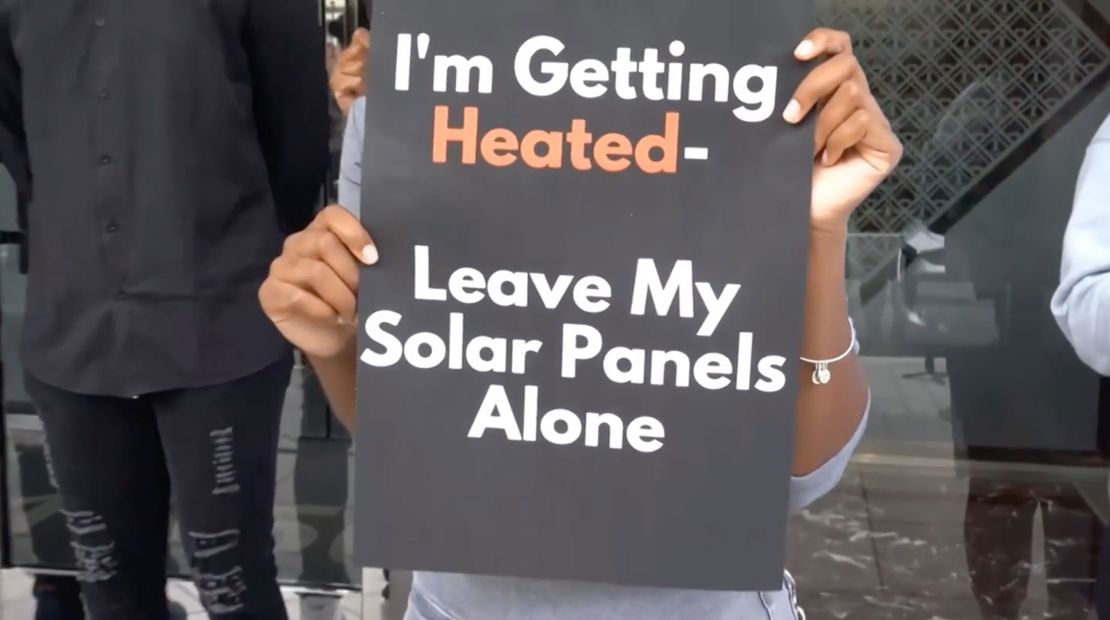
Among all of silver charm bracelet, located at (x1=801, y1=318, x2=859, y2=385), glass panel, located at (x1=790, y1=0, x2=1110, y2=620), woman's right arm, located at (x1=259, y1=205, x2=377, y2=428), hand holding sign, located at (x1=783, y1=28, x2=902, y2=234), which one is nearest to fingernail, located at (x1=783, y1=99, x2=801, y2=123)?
hand holding sign, located at (x1=783, y1=28, x2=902, y2=234)

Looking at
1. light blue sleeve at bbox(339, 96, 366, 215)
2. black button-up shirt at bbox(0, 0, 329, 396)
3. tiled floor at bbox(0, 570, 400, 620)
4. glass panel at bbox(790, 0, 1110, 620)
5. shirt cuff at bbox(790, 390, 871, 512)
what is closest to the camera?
shirt cuff at bbox(790, 390, 871, 512)

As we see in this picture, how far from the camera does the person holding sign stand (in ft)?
2.87

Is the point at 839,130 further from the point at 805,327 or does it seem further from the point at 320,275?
the point at 320,275

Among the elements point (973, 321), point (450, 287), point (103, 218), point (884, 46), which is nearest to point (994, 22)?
point (884, 46)

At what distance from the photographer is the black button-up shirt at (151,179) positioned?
1.53 metres

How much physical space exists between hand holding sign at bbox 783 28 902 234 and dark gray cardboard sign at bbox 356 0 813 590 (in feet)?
0.06

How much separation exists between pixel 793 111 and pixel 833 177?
6 cm

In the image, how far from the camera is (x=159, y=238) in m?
1.55

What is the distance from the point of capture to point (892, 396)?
3.88 m

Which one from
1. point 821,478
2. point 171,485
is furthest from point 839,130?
point 171,485

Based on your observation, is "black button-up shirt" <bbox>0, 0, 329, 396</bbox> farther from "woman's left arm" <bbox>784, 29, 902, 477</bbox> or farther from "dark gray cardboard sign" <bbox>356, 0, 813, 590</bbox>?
"woman's left arm" <bbox>784, 29, 902, 477</bbox>

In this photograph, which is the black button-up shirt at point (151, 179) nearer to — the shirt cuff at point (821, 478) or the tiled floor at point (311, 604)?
the shirt cuff at point (821, 478)

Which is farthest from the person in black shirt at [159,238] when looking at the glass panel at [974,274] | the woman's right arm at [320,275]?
the glass panel at [974,274]

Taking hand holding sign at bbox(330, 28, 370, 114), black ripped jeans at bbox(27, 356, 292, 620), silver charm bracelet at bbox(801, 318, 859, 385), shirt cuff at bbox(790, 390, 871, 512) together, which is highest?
hand holding sign at bbox(330, 28, 370, 114)
